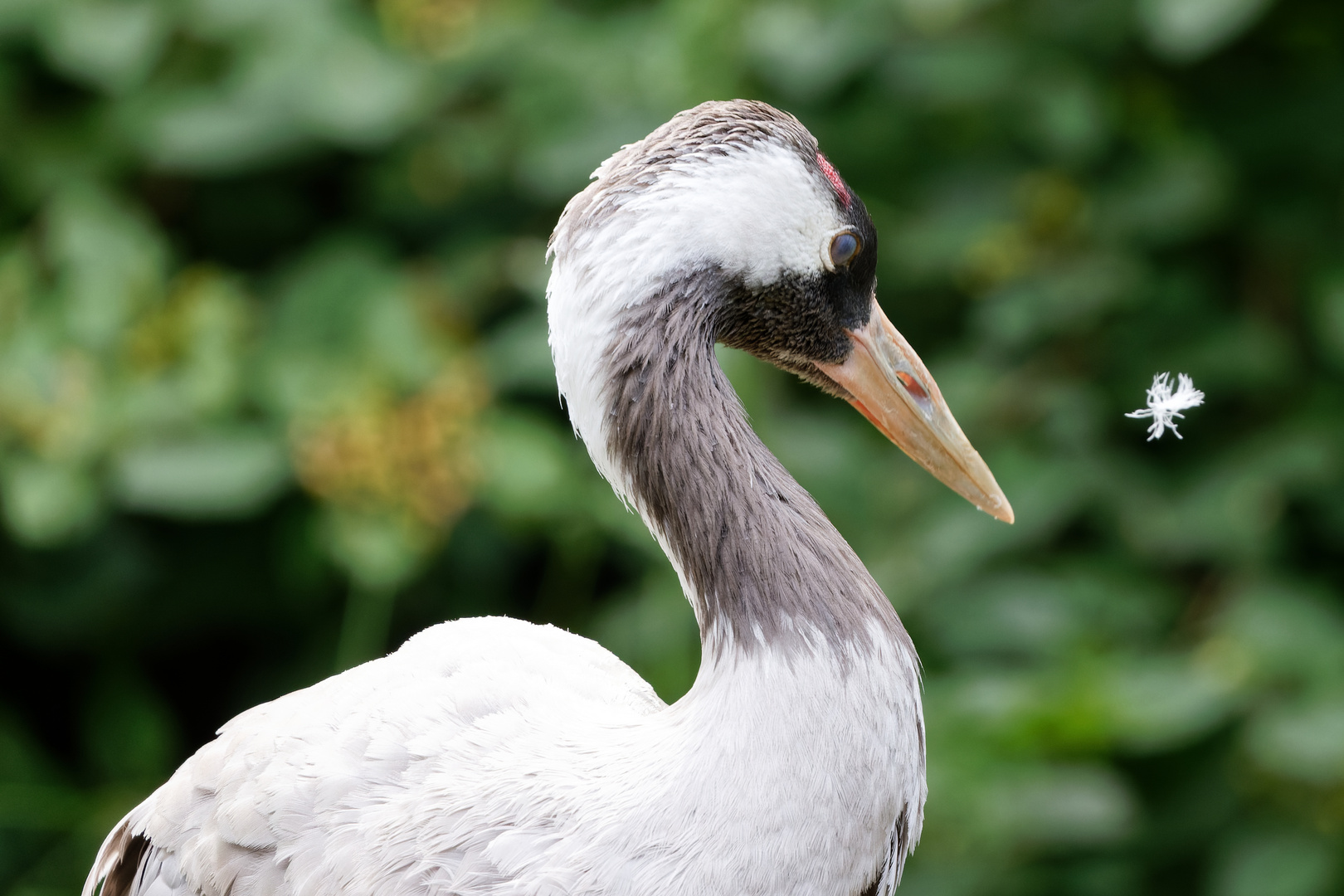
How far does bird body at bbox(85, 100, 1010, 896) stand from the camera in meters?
1.24

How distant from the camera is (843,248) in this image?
138 centimetres

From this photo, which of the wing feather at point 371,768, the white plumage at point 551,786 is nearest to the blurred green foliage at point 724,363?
the wing feather at point 371,768

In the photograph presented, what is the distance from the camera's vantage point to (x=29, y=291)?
2744mm

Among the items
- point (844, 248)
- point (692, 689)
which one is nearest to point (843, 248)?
point (844, 248)

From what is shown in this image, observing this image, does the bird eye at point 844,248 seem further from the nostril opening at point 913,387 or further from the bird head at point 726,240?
the nostril opening at point 913,387

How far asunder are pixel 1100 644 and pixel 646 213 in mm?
1613

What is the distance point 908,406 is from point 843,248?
21 cm

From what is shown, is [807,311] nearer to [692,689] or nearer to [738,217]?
[738,217]

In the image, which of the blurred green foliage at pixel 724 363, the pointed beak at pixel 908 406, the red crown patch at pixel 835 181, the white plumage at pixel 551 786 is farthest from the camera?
the blurred green foliage at pixel 724 363

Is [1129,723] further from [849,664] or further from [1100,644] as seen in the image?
[849,664]

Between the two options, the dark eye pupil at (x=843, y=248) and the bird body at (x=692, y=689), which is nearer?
the bird body at (x=692, y=689)

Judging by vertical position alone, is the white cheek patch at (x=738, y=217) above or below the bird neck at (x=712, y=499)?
above

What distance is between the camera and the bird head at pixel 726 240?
50.4 inches

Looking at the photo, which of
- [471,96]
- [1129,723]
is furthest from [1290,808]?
[471,96]
